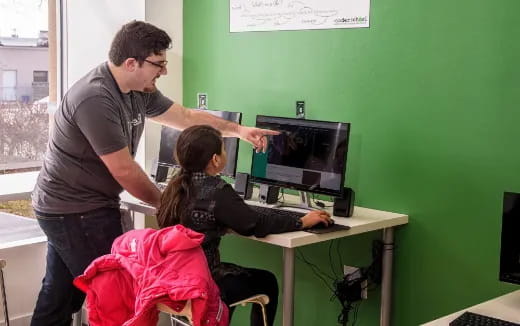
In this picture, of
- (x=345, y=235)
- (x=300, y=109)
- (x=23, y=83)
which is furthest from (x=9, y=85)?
(x=345, y=235)

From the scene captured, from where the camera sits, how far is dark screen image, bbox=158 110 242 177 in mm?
3617

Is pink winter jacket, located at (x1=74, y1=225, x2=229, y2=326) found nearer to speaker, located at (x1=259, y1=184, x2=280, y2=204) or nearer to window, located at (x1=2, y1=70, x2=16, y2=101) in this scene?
speaker, located at (x1=259, y1=184, x2=280, y2=204)

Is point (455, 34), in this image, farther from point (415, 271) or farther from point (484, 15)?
point (415, 271)

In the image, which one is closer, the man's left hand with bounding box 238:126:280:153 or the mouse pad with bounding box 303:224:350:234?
the mouse pad with bounding box 303:224:350:234

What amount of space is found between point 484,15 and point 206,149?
1.20m

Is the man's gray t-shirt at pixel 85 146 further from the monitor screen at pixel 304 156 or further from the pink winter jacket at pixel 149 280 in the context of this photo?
the monitor screen at pixel 304 156

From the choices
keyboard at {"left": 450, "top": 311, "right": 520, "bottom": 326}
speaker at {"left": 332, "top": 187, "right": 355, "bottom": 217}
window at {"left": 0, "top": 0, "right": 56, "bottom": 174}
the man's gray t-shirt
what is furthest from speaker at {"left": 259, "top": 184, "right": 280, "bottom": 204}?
window at {"left": 0, "top": 0, "right": 56, "bottom": 174}

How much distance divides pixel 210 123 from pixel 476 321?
5.57ft

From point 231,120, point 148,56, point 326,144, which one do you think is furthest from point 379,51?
point 148,56

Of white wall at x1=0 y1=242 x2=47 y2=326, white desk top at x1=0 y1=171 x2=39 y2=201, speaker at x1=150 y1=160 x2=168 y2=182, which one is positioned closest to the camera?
white desk top at x1=0 y1=171 x2=39 y2=201

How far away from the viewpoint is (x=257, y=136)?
11.1ft

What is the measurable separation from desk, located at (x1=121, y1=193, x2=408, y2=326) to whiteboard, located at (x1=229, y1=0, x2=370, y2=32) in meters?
0.85

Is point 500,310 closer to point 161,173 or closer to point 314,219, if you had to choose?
point 314,219

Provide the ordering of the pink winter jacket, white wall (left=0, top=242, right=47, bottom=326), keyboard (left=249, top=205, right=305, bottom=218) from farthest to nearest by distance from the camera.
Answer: white wall (left=0, top=242, right=47, bottom=326), keyboard (left=249, top=205, right=305, bottom=218), the pink winter jacket
